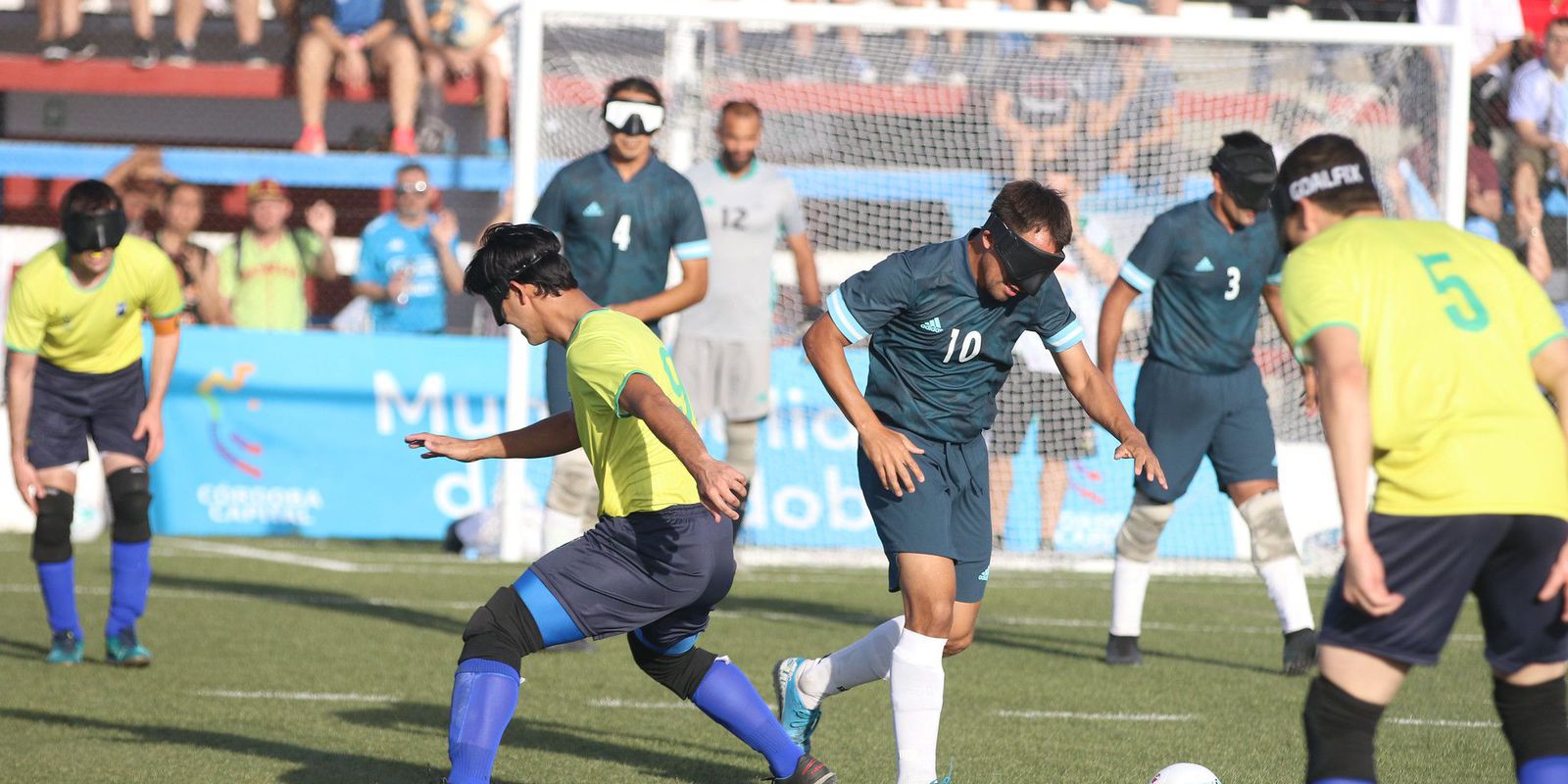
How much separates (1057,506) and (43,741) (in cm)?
786

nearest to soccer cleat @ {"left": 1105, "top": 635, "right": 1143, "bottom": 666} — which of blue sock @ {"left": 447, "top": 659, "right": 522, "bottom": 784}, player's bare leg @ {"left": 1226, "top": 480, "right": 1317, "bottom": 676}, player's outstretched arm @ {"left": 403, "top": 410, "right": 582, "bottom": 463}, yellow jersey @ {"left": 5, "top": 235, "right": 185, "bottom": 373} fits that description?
player's bare leg @ {"left": 1226, "top": 480, "right": 1317, "bottom": 676}

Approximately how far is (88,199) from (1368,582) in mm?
5759

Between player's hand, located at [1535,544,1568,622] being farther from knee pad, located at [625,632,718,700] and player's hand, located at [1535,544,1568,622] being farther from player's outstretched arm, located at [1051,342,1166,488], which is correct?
knee pad, located at [625,632,718,700]

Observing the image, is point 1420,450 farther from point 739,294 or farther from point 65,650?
point 739,294

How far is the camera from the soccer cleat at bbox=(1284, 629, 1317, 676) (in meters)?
7.95

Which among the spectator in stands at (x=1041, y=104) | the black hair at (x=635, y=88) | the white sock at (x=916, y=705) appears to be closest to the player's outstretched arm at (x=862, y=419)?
the white sock at (x=916, y=705)

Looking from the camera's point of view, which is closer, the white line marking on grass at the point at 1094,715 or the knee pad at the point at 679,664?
the knee pad at the point at 679,664

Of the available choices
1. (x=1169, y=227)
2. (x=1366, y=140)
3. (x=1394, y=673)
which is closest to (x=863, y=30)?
(x=1366, y=140)

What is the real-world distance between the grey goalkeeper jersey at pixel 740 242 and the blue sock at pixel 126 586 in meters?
3.54

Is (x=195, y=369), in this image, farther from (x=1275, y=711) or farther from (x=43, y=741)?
(x=1275, y=711)

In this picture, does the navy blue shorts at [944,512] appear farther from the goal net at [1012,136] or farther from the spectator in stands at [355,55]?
the spectator in stands at [355,55]

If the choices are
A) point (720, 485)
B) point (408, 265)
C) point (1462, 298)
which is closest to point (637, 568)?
point (720, 485)

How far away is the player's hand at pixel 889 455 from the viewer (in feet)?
17.0

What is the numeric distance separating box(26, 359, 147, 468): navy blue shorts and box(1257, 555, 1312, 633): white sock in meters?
5.22
